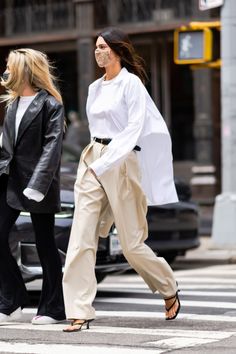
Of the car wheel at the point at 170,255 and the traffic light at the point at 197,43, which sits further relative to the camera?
the traffic light at the point at 197,43

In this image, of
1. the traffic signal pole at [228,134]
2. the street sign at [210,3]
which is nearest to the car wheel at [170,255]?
the traffic signal pole at [228,134]

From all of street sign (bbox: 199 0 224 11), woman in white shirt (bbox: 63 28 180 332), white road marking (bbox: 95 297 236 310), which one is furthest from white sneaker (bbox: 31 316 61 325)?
street sign (bbox: 199 0 224 11)

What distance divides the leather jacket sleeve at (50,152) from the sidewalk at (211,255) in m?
5.63

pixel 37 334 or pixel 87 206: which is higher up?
pixel 87 206

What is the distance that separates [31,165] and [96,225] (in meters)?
0.63

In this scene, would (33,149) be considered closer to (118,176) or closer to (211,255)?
(118,176)

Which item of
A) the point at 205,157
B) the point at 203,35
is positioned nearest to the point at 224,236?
the point at 203,35

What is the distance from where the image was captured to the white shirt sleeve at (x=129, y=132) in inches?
264

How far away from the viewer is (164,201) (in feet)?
23.2

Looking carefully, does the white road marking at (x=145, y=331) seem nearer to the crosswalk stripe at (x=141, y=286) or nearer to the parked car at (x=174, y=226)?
the crosswalk stripe at (x=141, y=286)

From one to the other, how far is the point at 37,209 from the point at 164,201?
2.62ft

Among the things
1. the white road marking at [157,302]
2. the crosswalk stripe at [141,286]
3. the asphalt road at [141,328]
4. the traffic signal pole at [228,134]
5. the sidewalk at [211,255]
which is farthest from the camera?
the traffic signal pole at [228,134]

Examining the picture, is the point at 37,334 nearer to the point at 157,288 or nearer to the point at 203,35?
the point at 157,288

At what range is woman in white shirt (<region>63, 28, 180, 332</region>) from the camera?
676 centimetres
